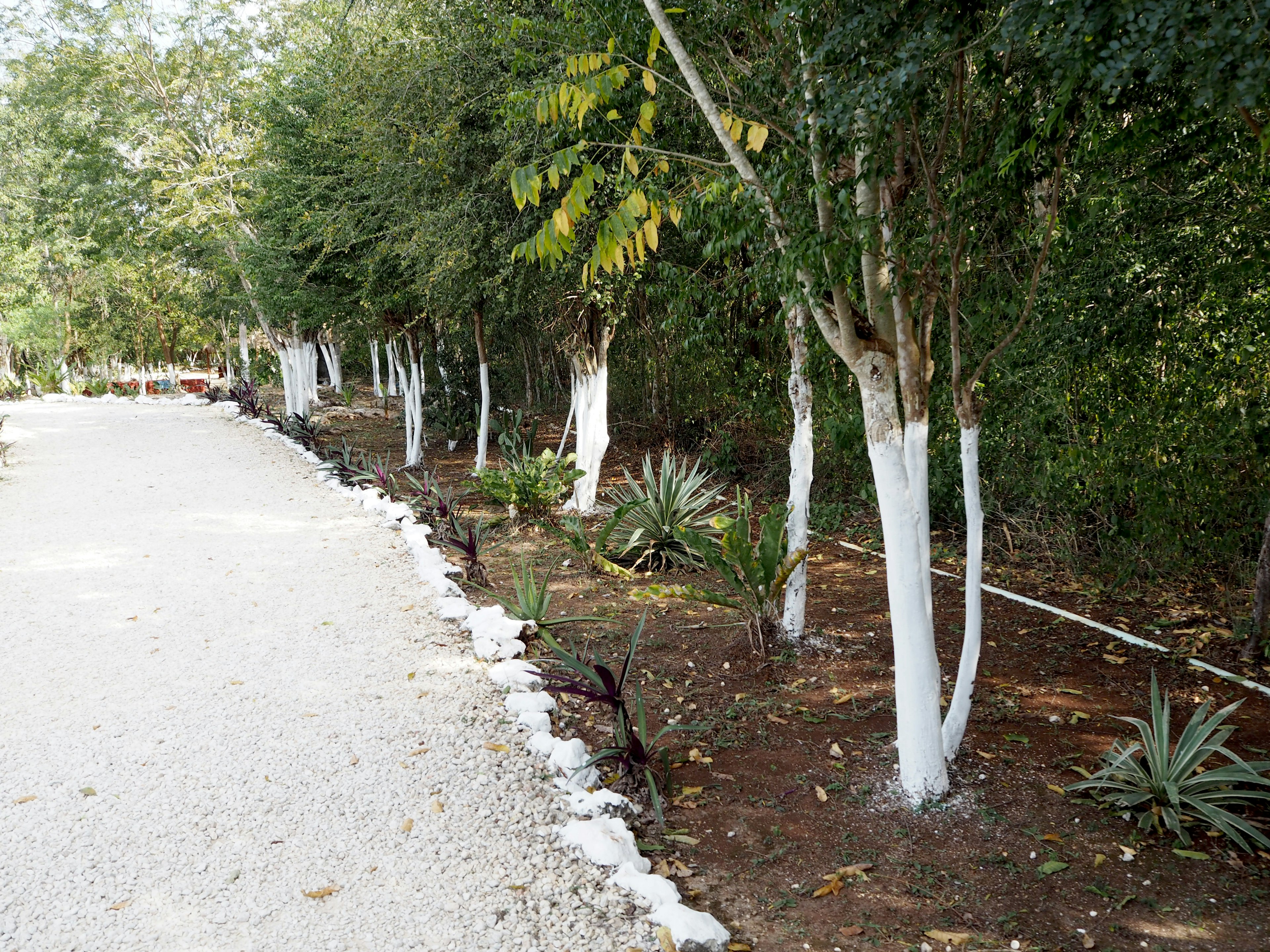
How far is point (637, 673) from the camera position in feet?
15.4

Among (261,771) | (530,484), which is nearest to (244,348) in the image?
(530,484)

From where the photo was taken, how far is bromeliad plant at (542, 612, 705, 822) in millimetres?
3387

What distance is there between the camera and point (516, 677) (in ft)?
14.9

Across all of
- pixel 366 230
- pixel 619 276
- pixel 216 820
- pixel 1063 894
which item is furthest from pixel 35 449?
pixel 1063 894

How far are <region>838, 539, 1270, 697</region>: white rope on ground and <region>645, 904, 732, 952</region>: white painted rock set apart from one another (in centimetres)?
337

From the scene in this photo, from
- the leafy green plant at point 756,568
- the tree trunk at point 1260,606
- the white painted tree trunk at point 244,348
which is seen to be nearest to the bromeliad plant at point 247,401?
the white painted tree trunk at point 244,348

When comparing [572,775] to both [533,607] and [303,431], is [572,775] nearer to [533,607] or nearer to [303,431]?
[533,607]

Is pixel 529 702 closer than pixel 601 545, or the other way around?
pixel 529 702

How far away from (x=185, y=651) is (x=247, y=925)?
3.02m

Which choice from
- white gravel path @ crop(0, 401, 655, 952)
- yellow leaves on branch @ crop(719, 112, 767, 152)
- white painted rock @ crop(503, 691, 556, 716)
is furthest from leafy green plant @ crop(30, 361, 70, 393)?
yellow leaves on branch @ crop(719, 112, 767, 152)

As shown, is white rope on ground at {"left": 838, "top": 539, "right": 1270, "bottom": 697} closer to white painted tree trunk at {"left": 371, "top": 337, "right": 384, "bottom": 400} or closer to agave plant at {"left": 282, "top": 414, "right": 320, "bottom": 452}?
agave plant at {"left": 282, "top": 414, "right": 320, "bottom": 452}

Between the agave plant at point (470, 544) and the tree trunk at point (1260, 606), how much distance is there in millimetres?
A: 4890

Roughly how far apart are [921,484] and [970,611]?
62 centimetres

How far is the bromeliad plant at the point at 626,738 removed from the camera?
339cm
